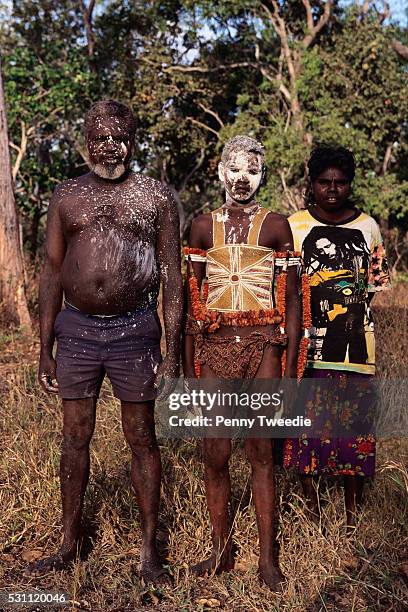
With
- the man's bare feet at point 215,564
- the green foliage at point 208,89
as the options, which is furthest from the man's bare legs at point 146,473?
the green foliage at point 208,89

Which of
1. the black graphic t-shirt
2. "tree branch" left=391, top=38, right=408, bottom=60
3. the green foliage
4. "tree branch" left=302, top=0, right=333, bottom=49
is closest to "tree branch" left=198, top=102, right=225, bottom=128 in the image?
the green foliage

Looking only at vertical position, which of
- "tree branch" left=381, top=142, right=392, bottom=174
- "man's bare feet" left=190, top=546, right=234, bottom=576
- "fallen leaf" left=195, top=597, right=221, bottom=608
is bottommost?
"fallen leaf" left=195, top=597, right=221, bottom=608

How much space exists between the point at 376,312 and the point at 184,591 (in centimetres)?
508

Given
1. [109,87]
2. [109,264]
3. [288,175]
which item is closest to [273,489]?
[109,264]

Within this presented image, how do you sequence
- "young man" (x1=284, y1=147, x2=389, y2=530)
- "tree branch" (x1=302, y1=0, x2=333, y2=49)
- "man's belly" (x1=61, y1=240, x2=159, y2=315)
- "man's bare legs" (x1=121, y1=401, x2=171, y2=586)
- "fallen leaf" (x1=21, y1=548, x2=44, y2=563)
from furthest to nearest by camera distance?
"tree branch" (x1=302, y1=0, x2=333, y2=49) < "young man" (x1=284, y1=147, x2=389, y2=530) < "fallen leaf" (x1=21, y1=548, x2=44, y2=563) < "man's bare legs" (x1=121, y1=401, x2=171, y2=586) < "man's belly" (x1=61, y1=240, x2=159, y2=315)

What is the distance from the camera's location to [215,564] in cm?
275

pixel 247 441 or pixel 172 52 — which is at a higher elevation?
pixel 172 52

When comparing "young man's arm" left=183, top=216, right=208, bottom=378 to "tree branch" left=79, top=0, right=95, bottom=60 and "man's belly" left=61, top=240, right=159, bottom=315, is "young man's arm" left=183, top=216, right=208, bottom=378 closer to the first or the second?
"man's belly" left=61, top=240, right=159, bottom=315

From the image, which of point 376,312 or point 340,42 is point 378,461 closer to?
point 376,312

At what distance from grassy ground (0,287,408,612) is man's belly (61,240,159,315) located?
3.49ft

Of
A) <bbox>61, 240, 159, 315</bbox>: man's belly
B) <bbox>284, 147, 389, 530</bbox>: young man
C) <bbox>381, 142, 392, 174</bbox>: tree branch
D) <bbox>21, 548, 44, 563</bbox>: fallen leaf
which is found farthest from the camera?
<bbox>381, 142, 392, 174</bbox>: tree branch

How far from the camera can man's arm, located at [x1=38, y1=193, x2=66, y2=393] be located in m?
2.64

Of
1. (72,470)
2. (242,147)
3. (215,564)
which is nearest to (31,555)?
(72,470)

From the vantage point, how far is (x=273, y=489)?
268 cm
